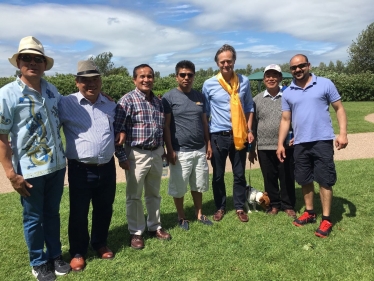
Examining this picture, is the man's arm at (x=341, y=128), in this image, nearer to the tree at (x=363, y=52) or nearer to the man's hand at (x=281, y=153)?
the man's hand at (x=281, y=153)

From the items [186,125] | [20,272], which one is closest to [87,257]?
[20,272]

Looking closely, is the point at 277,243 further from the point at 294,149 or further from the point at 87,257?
the point at 87,257

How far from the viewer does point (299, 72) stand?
427cm

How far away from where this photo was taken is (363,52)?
1702 inches

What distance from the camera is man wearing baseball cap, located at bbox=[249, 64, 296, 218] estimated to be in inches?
187

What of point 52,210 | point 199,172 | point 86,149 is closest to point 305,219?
→ point 199,172

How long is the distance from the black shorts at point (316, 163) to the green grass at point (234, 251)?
2.19 feet

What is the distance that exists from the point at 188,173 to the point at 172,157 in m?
0.34

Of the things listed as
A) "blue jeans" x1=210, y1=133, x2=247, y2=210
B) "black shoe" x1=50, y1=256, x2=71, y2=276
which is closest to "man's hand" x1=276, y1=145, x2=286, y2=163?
"blue jeans" x1=210, y1=133, x2=247, y2=210

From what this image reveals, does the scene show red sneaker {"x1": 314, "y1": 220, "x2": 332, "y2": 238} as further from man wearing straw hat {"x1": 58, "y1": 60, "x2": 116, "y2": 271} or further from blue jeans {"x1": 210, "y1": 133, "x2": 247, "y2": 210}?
man wearing straw hat {"x1": 58, "y1": 60, "x2": 116, "y2": 271}

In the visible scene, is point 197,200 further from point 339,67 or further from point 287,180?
point 339,67

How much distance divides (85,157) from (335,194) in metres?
4.31

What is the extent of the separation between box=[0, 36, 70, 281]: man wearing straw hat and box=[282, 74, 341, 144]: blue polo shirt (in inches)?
112

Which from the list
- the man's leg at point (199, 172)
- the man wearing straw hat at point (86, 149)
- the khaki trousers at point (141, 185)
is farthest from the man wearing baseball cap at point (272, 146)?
the man wearing straw hat at point (86, 149)
